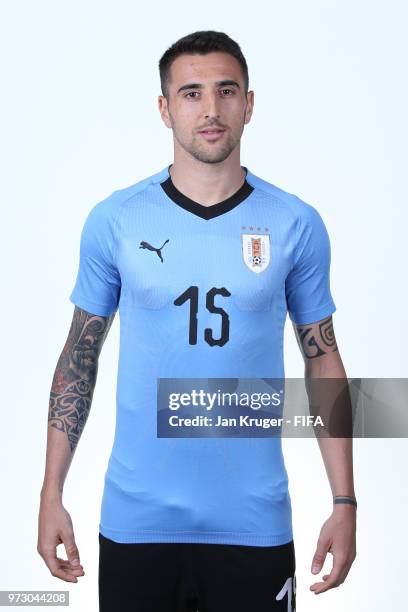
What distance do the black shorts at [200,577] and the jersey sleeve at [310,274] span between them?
26.9 inches

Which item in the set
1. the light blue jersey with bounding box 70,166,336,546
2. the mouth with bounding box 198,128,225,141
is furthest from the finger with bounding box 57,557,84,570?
the mouth with bounding box 198,128,225,141

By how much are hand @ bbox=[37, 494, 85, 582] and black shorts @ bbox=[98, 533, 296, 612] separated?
113 millimetres

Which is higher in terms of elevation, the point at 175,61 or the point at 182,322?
the point at 175,61

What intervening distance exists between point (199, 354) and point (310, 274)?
42cm

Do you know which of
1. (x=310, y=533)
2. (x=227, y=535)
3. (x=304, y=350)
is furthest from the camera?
(x=310, y=533)

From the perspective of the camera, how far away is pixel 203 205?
320 centimetres

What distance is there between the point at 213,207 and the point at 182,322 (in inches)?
14.2

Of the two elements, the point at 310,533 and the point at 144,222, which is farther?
the point at 310,533

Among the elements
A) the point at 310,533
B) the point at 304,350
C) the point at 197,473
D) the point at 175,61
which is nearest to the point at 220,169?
the point at 175,61

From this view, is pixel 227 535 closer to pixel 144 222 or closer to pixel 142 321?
pixel 142 321

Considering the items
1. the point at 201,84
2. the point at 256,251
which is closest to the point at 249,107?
the point at 201,84

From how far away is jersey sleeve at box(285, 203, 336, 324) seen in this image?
3.20 metres

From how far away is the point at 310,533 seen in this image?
16.8ft

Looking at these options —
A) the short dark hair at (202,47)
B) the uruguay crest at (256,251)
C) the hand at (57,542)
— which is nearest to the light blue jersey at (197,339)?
the uruguay crest at (256,251)
